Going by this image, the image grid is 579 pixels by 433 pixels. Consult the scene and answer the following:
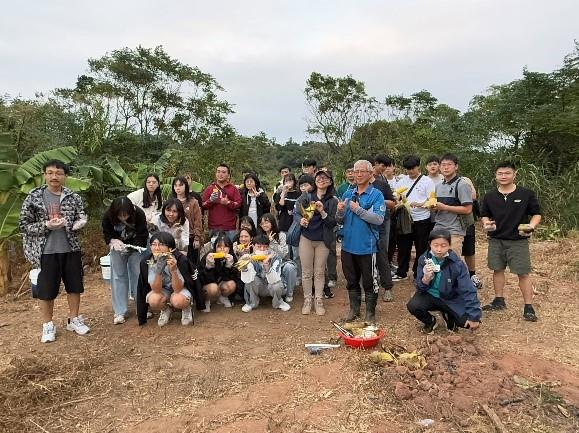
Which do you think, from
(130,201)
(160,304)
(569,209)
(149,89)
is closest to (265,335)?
(160,304)

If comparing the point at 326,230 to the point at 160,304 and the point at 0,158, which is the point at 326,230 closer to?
the point at 160,304

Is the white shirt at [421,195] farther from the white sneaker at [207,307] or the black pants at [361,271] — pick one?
the white sneaker at [207,307]

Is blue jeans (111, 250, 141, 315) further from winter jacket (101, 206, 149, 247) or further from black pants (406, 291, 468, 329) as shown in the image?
black pants (406, 291, 468, 329)

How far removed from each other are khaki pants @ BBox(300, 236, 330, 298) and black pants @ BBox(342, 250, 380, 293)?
0.36 m

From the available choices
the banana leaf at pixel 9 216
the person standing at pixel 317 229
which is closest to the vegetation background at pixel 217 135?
the banana leaf at pixel 9 216

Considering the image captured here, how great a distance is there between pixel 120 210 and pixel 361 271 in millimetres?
2825

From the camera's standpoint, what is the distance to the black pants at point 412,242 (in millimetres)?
6176

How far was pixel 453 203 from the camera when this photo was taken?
551 cm

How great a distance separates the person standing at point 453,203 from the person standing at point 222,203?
268 centimetres

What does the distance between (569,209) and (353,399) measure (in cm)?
951

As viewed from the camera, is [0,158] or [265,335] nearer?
[265,335]

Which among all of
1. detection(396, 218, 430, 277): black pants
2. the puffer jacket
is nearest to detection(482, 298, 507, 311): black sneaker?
detection(396, 218, 430, 277): black pants

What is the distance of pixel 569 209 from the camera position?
34.7 feet

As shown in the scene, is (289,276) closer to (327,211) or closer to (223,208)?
(327,211)
